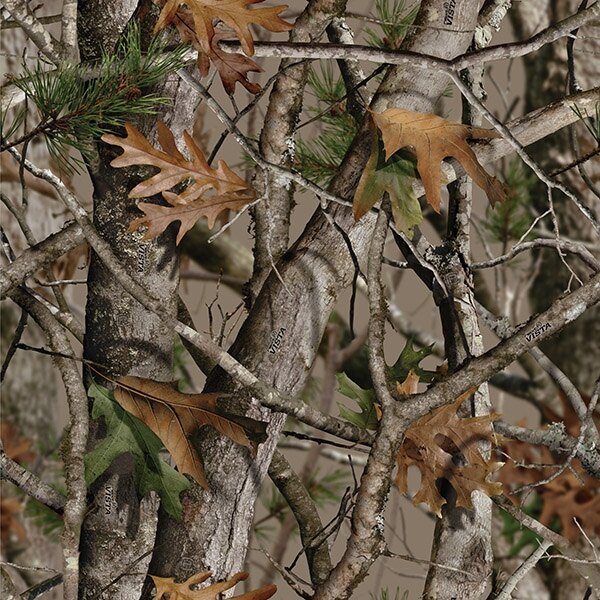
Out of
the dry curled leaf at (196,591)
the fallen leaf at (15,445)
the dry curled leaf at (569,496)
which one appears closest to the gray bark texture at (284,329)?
the dry curled leaf at (196,591)

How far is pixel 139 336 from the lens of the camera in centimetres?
81

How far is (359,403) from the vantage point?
87 cm

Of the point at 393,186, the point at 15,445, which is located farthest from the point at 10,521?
the point at 393,186

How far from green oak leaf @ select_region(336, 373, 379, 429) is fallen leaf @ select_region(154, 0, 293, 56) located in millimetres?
315

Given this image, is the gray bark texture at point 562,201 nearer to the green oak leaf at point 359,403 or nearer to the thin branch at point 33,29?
the green oak leaf at point 359,403

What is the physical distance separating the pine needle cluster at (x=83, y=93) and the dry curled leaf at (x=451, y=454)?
329mm

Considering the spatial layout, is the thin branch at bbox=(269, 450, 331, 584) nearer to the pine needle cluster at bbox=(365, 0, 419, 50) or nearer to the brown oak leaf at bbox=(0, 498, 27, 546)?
the pine needle cluster at bbox=(365, 0, 419, 50)

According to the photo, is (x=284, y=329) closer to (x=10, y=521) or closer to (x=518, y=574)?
(x=518, y=574)

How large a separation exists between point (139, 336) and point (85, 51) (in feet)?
0.79

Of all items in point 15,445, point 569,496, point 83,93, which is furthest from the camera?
point 15,445

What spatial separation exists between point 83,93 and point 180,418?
0.83ft

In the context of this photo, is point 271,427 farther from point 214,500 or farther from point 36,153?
point 36,153

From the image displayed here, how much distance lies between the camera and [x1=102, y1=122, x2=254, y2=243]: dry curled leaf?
737 millimetres

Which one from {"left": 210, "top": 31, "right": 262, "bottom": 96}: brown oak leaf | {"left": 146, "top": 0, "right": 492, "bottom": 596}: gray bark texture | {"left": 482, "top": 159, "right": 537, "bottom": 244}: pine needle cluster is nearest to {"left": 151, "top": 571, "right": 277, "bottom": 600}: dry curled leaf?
{"left": 146, "top": 0, "right": 492, "bottom": 596}: gray bark texture
